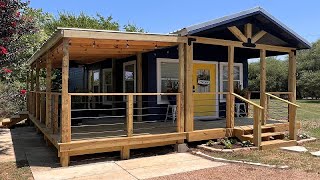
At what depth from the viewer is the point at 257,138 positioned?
26.1ft

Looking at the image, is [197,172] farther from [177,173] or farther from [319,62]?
[319,62]

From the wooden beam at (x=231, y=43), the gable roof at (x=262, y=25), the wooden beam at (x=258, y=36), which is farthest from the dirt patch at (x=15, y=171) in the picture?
the wooden beam at (x=258, y=36)

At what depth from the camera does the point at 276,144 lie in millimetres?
8250

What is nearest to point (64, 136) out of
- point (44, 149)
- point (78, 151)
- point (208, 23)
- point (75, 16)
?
point (78, 151)

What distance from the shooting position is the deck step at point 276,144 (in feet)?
26.1

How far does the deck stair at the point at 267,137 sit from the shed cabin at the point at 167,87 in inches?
1.0

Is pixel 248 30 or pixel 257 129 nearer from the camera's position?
pixel 257 129

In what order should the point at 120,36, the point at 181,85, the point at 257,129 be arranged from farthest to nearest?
the point at 257,129 → the point at 181,85 → the point at 120,36

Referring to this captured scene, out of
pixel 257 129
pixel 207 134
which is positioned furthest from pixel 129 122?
pixel 257 129

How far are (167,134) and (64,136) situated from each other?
2.39 m

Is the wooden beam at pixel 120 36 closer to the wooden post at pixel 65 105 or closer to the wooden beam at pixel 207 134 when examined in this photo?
the wooden post at pixel 65 105

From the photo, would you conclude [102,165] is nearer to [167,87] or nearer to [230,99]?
[230,99]

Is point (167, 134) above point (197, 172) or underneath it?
above

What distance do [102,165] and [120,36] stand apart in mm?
2687
